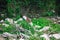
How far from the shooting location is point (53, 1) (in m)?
8.10

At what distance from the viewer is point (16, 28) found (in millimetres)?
6305

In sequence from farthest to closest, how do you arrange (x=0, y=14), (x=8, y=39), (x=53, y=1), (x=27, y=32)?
(x=53, y=1) → (x=0, y=14) → (x=27, y=32) → (x=8, y=39)

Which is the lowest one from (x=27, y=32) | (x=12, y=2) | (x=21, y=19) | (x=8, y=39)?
(x=8, y=39)

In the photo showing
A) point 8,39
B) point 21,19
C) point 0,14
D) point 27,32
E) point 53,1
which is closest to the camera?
point 8,39

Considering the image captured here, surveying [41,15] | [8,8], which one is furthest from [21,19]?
[41,15]

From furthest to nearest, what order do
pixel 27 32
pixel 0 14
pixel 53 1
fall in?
pixel 53 1
pixel 0 14
pixel 27 32

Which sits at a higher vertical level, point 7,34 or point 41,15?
point 41,15

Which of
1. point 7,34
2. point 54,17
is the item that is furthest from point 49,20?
point 7,34

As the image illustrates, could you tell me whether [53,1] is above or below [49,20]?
above

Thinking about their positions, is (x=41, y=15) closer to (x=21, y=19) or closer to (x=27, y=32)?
(x=21, y=19)

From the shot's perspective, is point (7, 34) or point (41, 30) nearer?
point (7, 34)

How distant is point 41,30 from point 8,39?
113 centimetres

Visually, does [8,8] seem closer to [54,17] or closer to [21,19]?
[21,19]

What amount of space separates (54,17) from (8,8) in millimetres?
1562
